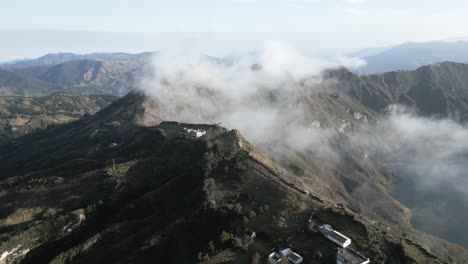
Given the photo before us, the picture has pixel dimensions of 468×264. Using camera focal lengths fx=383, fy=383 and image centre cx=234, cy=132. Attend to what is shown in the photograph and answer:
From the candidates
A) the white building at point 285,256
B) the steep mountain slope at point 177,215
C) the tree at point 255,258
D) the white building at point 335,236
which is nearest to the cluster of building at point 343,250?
the white building at point 335,236

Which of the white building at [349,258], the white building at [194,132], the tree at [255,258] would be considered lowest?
the white building at [194,132]

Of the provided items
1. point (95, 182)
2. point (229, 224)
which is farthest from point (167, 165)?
point (229, 224)

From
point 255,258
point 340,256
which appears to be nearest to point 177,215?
point 255,258

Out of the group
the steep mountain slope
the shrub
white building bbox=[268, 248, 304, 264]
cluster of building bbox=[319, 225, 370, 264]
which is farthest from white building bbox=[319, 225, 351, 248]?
the shrub

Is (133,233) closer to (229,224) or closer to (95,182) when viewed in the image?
(229,224)

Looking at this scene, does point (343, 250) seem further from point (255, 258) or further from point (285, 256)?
point (255, 258)

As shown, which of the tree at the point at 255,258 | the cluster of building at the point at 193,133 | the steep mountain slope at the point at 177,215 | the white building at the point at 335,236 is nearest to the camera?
the tree at the point at 255,258

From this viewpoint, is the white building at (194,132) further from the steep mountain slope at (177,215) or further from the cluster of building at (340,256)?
the cluster of building at (340,256)
